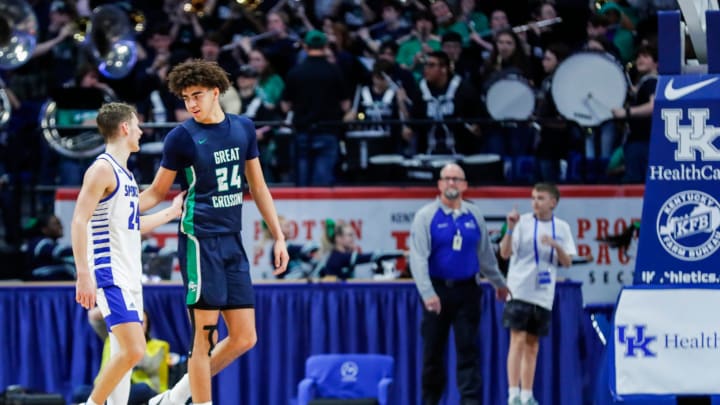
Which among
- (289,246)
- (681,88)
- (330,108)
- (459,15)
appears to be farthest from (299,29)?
(681,88)

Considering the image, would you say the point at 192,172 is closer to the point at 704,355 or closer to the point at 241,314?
the point at 241,314

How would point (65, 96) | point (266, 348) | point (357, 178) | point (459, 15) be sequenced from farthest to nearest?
point (459, 15) → point (65, 96) → point (357, 178) → point (266, 348)

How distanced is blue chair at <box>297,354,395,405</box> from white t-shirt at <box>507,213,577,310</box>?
1.35 meters

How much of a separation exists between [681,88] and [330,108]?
18.6ft

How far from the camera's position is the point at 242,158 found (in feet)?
29.3

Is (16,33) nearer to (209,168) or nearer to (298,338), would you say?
(298,338)

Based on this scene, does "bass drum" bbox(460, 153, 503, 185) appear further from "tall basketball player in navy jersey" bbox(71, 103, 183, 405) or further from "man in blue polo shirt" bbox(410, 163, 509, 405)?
"tall basketball player in navy jersey" bbox(71, 103, 183, 405)

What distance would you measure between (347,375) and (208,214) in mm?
4367

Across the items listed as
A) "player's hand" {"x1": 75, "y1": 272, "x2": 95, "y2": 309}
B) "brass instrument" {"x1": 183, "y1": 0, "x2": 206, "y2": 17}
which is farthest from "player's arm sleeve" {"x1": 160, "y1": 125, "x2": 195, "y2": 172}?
"brass instrument" {"x1": 183, "y1": 0, "x2": 206, "y2": 17}

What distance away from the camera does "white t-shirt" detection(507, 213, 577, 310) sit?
12.6m

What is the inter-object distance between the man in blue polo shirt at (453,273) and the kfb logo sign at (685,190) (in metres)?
3.10

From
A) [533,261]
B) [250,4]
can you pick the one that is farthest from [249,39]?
[533,261]

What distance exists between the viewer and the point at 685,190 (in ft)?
31.9

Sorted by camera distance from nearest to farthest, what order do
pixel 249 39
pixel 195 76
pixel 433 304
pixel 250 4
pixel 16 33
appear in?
pixel 195 76, pixel 433 304, pixel 16 33, pixel 249 39, pixel 250 4
